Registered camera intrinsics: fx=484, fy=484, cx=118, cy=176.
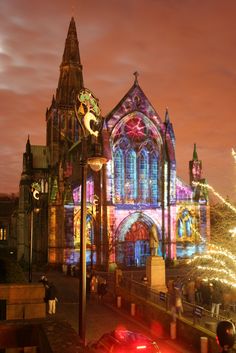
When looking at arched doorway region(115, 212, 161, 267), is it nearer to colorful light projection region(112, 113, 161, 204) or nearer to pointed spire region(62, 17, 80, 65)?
colorful light projection region(112, 113, 161, 204)

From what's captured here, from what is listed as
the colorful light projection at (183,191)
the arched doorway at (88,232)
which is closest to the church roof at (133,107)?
the colorful light projection at (183,191)

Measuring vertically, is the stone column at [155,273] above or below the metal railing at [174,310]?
above

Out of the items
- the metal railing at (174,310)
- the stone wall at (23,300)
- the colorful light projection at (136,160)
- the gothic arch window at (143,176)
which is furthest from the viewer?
the gothic arch window at (143,176)

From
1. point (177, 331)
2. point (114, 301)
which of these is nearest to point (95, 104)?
point (177, 331)

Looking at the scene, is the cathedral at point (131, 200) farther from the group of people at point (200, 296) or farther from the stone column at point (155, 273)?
the group of people at point (200, 296)

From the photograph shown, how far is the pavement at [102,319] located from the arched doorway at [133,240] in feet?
51.1

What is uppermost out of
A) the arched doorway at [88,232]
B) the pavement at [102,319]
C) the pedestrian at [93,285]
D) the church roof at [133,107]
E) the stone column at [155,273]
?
the church roof at [133,107]

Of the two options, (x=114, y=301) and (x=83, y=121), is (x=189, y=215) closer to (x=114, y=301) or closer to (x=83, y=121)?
(x=114, y=301)

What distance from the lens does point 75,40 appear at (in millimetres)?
67125

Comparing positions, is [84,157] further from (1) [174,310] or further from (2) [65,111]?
(2) [65,111]

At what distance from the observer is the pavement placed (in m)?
17.4

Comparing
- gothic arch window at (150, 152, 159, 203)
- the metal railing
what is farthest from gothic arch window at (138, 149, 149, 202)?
the metal railing

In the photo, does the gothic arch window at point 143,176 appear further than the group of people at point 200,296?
Yes

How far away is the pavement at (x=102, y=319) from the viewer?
1738 centimetres
